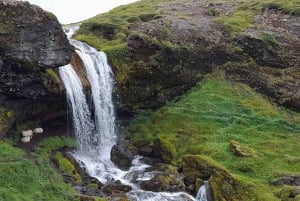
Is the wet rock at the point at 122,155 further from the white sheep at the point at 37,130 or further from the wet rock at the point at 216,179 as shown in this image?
the white sheep at the point at 37,130

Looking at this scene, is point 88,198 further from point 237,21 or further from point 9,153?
point 237,21

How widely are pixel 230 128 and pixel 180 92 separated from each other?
5757mm

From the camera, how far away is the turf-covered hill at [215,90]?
93.5 ft

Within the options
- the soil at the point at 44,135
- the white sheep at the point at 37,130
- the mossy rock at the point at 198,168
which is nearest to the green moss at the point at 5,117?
the soil at the point at 44,135

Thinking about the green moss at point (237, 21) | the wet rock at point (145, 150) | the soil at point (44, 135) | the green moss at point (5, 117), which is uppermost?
the green moss at point (237, 21)

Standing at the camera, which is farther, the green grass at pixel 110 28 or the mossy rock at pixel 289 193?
the green grass at pixel 110 28

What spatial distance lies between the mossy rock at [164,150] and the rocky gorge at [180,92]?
7 cm

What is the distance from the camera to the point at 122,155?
3056cm

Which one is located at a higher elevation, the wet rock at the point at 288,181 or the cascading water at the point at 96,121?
the cascading water at the point at 96,121

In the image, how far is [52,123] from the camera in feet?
105

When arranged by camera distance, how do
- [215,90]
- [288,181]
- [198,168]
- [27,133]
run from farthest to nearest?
[215,90] → [27,133] → [198,168] → [288,181]

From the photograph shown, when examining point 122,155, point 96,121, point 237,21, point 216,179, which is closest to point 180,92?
point 96,121

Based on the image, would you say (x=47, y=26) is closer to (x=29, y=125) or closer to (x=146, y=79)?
(x=29, y=125)

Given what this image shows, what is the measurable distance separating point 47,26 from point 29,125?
19.5 ft
